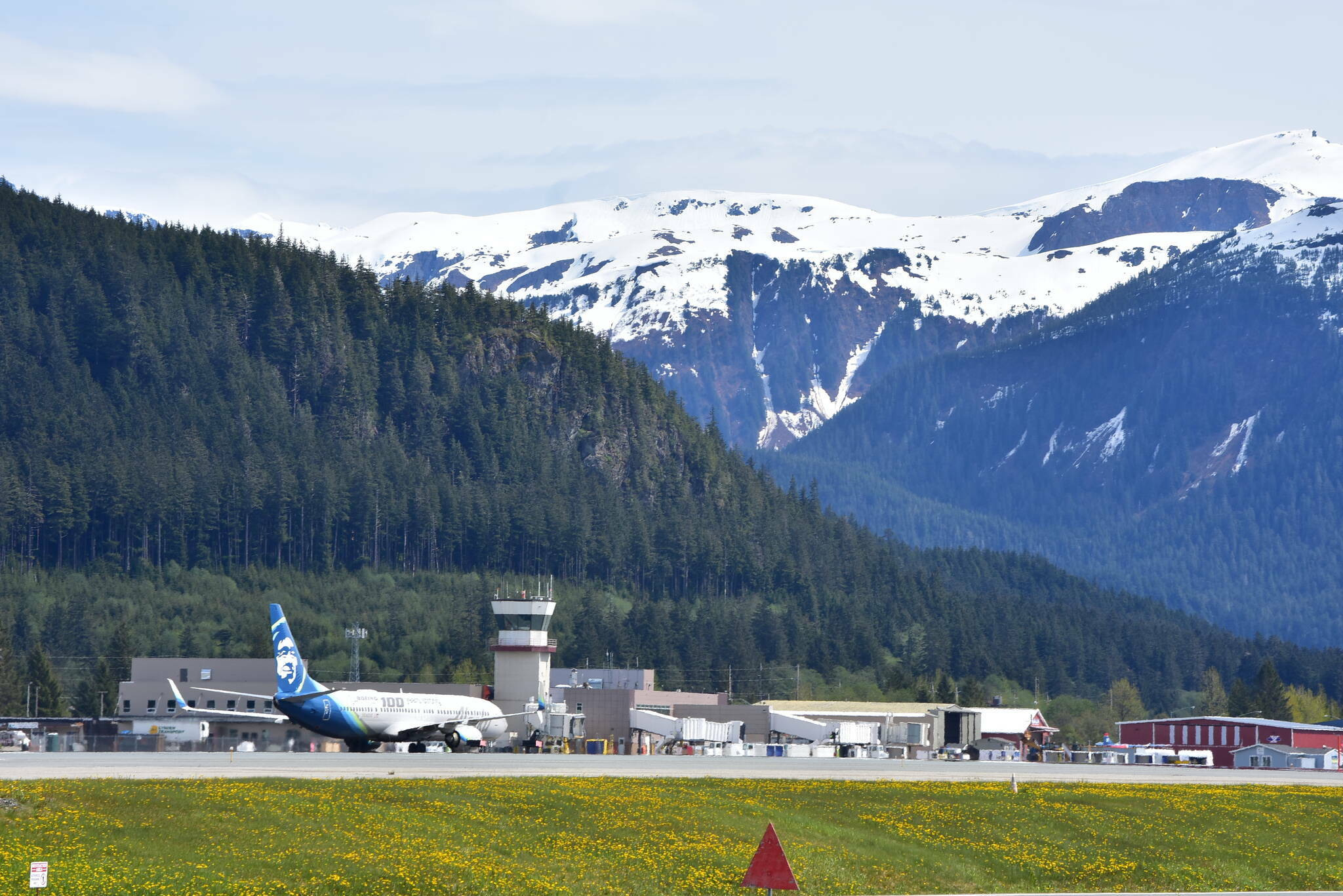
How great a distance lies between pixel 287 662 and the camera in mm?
114875

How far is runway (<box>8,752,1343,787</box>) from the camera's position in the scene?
82.4 metres

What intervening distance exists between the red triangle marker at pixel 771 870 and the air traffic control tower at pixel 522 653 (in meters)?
107

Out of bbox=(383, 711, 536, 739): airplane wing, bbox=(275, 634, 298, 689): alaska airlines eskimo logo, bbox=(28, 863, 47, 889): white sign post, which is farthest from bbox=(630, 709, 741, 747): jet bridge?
bbox=(28, 863, 47, 889): white sign post

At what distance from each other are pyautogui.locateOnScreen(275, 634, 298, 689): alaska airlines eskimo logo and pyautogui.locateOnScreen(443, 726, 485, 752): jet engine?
523 inches

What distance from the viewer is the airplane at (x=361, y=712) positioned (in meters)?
115

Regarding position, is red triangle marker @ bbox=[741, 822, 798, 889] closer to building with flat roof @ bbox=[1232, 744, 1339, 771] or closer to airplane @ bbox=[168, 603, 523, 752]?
airplane @ bbox=[168, 603, 523, 752]

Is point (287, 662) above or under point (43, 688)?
above

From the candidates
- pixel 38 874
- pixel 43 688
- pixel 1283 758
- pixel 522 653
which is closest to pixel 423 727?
pixel 522 653

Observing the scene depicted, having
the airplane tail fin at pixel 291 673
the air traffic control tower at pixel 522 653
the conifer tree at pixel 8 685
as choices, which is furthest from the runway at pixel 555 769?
the conifer tree at pixel 8 685

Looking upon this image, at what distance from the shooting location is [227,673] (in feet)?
609

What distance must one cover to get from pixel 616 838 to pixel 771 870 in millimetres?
17688

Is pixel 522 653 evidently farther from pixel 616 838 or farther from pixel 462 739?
pixel 616 838

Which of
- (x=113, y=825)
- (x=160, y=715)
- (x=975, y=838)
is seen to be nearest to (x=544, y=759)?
(x=975, y=838)

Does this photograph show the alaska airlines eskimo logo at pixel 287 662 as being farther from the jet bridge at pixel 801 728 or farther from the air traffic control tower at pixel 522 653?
the jet bridge at pixel 801 728
